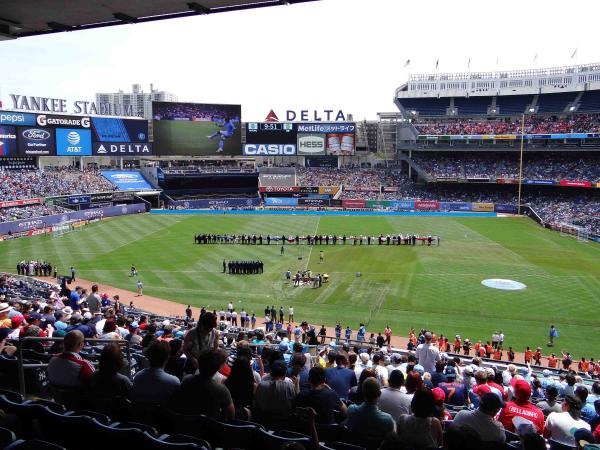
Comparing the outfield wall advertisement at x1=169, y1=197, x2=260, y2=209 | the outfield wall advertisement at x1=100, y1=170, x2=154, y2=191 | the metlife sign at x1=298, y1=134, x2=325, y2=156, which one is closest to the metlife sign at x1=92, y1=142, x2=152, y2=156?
the outfield wall advertisement at x1=100, y1=170, x2=154, y2=191

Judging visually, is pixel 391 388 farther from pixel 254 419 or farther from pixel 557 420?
pixel 557 420

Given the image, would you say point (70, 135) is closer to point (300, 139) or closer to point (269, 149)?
point (269, 149)

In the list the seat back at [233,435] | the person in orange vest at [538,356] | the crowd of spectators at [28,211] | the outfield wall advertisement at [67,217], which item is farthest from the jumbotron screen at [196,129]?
the seat back at [233,435]

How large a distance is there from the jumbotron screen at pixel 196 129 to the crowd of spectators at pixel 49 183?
1244cm

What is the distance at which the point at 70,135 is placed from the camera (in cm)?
7181

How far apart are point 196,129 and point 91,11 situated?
7593 cm

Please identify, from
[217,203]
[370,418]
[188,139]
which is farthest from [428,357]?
[188,139]

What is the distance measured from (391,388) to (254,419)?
1708 mm

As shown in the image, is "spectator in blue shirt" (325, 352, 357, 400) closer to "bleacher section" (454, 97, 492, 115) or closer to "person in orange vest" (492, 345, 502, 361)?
"person in orange vest" (492, 345, 502, 361)

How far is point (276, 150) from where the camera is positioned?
88.0m

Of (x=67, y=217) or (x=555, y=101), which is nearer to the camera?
(x=67, y=217)

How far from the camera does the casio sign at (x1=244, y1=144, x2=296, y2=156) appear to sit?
87.4 metres

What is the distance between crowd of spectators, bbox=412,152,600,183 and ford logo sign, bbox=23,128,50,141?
53613 mm

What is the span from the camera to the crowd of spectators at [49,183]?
60.8 metres
